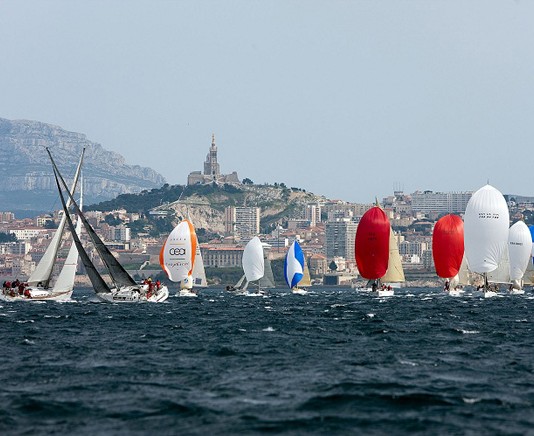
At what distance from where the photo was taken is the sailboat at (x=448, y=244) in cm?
10181

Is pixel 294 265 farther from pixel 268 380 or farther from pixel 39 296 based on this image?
pixel 268 380

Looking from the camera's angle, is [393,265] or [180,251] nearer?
[180,251]

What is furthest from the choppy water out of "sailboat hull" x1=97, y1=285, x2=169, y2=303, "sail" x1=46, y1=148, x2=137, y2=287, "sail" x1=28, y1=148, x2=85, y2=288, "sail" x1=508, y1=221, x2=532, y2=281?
"sail" x1=508, y1=221, x2=532, y2=281

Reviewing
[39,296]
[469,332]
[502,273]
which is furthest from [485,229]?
[469,332]

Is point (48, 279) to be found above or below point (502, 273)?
above

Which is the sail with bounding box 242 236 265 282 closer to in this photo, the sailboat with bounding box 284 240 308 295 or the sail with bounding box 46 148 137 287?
the sailboat with bounding box 284 240 308 295

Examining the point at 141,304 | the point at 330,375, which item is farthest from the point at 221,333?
the point at 141,304

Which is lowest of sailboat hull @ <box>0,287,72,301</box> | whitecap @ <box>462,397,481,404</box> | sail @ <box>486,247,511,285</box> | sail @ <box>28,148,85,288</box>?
whitecap @ <box>462,397,481,404</box>

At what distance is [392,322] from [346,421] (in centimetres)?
3220

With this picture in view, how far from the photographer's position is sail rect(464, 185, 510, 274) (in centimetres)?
9200

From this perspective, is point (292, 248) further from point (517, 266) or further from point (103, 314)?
point (103, 314)

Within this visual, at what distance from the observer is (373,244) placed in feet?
326

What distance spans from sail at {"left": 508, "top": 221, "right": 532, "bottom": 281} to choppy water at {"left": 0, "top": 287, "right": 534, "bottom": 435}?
187 ft

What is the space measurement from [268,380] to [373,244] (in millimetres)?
69716
